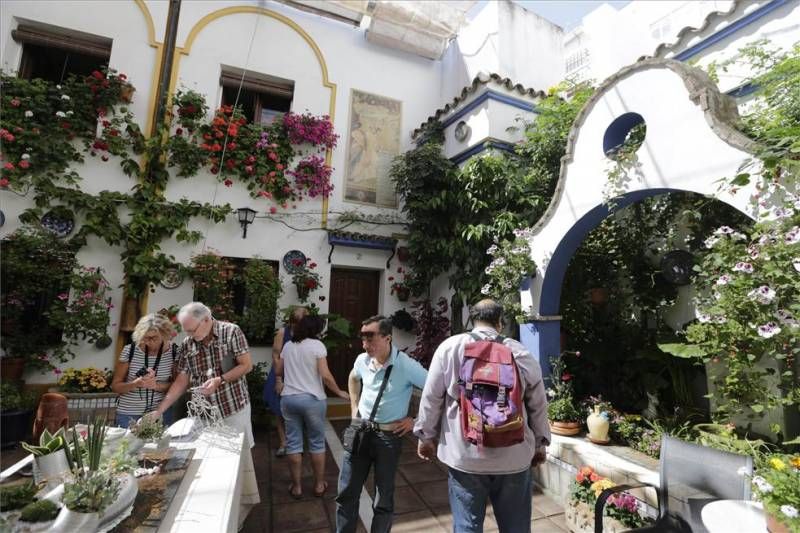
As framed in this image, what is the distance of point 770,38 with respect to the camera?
12.4 ft

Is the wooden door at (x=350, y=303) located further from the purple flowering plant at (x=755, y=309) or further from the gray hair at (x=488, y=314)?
the purple flowering plant at (x=755, y=309)

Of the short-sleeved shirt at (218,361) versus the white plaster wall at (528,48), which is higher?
the white plaster wall at (528,48)

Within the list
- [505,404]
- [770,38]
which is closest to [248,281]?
[505,404]

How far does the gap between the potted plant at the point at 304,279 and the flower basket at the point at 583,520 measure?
4468 millimetres

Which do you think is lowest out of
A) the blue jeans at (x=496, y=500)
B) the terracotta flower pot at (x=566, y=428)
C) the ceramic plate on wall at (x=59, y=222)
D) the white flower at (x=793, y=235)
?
the terracotta flower pot at (x=566, y=428)

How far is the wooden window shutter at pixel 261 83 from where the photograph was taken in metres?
6.60

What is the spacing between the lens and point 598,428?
3.74 metres

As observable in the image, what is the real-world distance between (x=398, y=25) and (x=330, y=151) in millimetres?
2882

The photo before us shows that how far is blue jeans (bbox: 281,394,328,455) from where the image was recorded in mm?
3199

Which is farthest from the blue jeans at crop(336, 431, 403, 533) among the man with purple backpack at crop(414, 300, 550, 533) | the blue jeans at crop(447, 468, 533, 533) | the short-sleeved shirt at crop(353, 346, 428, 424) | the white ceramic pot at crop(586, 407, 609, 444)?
the white ceramic pot at crop(586, 407, 609, 444)

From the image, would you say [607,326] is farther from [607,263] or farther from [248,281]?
[248,281]

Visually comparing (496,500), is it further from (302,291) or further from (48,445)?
(302,291)

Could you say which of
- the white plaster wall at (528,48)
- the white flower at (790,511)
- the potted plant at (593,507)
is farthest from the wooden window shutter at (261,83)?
the white flower at (790,511)

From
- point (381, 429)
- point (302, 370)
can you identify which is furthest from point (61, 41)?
point (381, 429)
